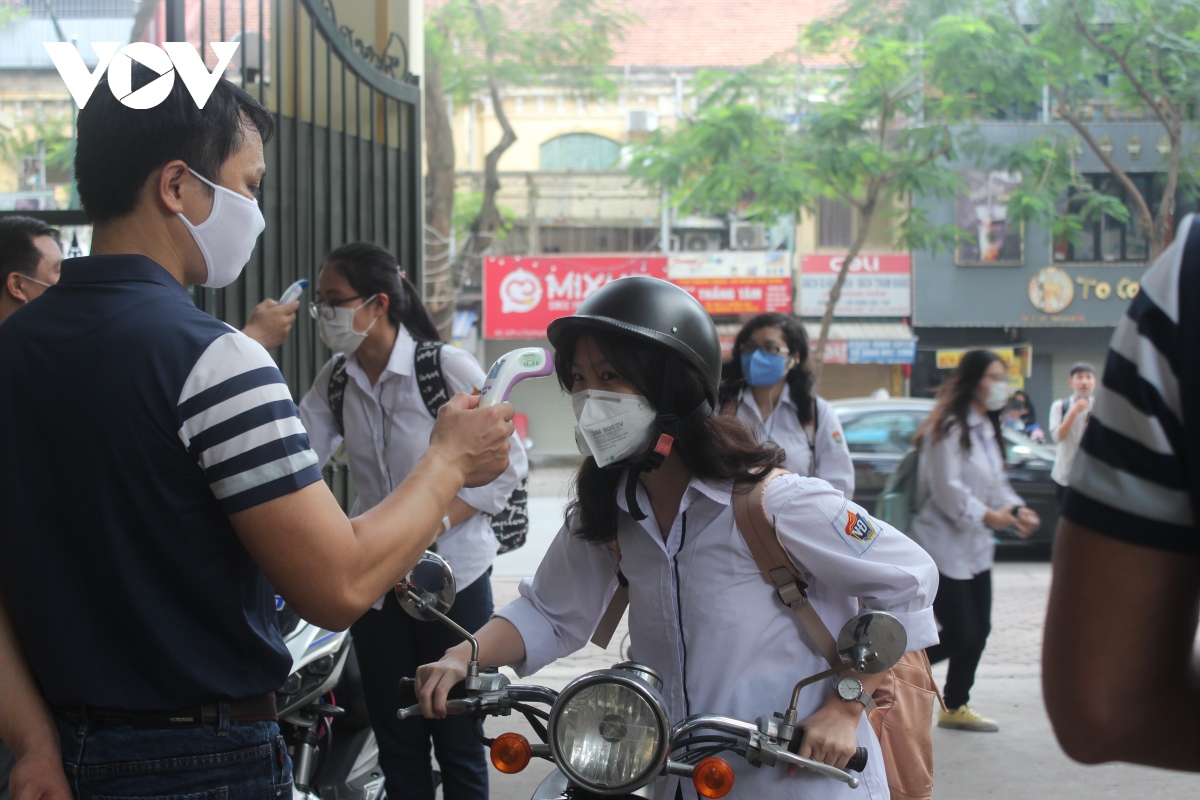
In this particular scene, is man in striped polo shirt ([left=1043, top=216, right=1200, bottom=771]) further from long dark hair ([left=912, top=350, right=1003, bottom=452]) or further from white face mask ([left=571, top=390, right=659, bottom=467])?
long dark hair ([left=912, top=350, right=1003, bottom=452])

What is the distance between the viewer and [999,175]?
2056 cm

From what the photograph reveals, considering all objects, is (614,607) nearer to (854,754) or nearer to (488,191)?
(854,754)

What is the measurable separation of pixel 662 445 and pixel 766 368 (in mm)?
3103

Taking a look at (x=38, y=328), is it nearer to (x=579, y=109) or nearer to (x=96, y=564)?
(x=96, y=564)

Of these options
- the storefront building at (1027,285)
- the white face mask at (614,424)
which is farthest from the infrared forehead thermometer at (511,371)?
the storefront building at (1027,285)

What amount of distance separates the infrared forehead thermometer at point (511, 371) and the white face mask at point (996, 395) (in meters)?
3.81

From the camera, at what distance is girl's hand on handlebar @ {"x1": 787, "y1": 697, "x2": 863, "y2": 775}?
1780 millimetres

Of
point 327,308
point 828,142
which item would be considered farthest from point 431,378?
point 828,142

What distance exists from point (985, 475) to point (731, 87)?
1078cm

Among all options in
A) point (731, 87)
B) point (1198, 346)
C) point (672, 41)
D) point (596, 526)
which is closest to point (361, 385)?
point (596, 526)

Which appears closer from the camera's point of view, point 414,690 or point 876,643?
point 876,643

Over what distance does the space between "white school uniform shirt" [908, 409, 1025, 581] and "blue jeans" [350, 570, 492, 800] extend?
269cm

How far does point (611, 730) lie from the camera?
1664 millimetres

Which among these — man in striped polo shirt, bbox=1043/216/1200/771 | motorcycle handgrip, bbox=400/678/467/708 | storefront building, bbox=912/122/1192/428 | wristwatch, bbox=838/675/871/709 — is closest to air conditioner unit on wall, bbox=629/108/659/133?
storefront building, bbox=912/122/1192/428
